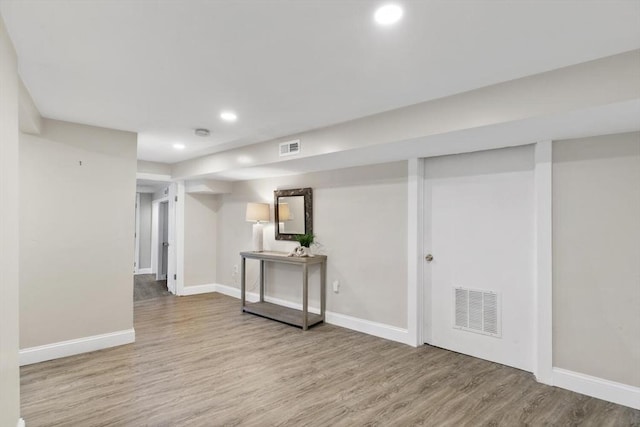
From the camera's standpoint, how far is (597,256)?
2.69m

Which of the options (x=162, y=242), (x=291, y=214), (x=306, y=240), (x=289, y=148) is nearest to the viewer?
(x=289, y=148)

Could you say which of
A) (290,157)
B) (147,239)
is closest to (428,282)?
(290,157)

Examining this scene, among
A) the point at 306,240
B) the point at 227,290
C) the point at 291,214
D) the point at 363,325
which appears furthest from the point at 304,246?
the point at 227,290

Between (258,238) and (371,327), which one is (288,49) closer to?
(371,327)

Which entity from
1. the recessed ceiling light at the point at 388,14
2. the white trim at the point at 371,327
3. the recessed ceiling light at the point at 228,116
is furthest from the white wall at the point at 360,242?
the recessed ceiling light at the point at 388,14

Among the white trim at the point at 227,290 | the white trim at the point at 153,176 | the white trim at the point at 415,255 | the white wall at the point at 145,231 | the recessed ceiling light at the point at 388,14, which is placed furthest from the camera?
the white wall at the point at 145,231

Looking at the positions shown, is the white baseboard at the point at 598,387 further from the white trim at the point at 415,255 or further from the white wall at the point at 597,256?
the white trim at the point at 415,255

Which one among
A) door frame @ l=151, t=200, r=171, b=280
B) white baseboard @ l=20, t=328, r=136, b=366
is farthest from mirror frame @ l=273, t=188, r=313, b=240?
door frame @ l=151, t=200, r=171, b=280

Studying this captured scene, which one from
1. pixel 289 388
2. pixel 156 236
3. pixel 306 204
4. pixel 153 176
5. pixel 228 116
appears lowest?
pixel 289 388

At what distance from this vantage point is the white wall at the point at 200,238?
629 centimetres

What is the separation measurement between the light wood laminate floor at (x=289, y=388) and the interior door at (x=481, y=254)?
0.24m

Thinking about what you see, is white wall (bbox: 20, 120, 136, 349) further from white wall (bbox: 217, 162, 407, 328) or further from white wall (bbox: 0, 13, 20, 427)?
white wall (bbox: 217, 162, 407, 328)

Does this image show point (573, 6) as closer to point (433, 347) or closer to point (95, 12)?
point (95, 12)

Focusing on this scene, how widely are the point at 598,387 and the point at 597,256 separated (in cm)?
102
